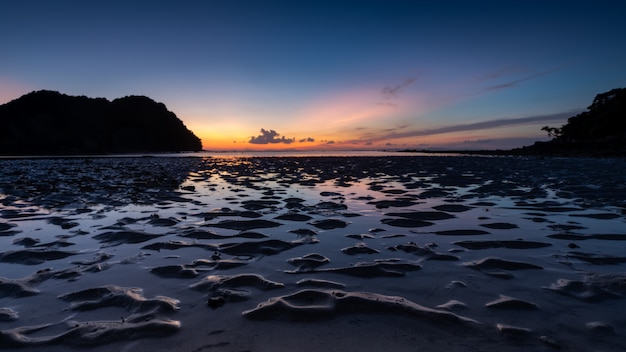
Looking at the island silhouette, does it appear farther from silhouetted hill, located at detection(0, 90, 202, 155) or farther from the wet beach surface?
the wet beach surface

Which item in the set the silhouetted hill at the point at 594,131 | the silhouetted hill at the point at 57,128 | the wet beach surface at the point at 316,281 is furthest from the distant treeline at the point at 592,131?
the silhouetted hill at the point at 57,128

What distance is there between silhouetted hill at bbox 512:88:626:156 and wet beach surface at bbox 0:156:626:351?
2541 inches

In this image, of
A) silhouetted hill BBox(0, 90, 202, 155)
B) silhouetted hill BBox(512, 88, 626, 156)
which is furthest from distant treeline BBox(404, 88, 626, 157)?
silhouetted hill BBox(0, 90, 202, 155)

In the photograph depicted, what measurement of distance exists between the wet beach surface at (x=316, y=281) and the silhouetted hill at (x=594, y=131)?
6455 centimetres

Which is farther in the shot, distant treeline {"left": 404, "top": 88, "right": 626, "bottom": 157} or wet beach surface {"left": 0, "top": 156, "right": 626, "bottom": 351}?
distant treeline {"left": 404, "top": 88, "right": 626, "bottom": 157}

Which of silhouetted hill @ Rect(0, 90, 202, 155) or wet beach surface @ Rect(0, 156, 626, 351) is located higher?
silhouetted hill @ Rect(0, 90, 202, 155)

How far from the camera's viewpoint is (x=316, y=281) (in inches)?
167

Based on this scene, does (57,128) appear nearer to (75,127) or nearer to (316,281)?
(75,127)

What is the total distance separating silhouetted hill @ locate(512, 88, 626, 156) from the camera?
2522 inches

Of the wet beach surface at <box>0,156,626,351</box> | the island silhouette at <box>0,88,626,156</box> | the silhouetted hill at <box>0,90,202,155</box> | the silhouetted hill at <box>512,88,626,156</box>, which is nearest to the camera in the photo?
the wet beach surface at <box>0,156,626,351</box>

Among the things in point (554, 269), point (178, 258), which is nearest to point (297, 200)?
point (178, 258)

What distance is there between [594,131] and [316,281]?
384 ft

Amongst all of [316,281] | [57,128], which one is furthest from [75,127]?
[316,281]

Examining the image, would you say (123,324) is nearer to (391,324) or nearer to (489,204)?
(391,324)
